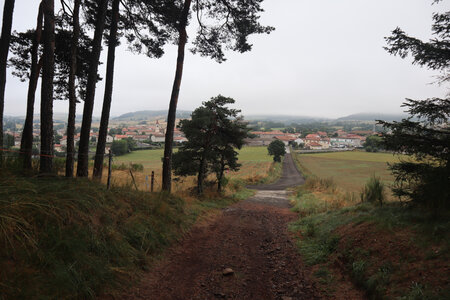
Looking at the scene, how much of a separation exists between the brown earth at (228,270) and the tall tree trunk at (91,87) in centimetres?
405

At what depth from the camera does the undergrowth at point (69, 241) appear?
2.42 meters

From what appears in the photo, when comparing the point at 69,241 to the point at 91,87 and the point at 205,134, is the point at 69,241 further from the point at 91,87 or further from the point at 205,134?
the point at 205,134

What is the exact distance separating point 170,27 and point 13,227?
344 inches

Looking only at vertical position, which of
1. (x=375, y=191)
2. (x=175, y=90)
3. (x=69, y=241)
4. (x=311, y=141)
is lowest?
(x=69, y=241)

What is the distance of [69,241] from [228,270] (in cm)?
265

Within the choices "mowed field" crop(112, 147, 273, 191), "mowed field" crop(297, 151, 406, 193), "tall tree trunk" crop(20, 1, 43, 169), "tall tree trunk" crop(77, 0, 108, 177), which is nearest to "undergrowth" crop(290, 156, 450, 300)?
"mowed field" crop(112, 147, 273, 191)

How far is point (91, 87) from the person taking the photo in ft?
22.9

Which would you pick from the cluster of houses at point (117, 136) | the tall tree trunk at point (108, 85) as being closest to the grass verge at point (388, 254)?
the tall tree trunk at point (108, 85)

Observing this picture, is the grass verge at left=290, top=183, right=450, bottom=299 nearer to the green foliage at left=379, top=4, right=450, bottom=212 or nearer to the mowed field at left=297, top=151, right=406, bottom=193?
the green foliage at left=379, top=4, right=450, bottom=212

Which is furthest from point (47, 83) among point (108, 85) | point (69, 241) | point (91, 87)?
point (69, 241)

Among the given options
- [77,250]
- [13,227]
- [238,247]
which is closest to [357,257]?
[238,247]

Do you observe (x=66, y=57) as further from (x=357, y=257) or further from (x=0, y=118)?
(x=357, y=257)

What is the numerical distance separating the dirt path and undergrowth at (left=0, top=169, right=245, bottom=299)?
1.40 ft

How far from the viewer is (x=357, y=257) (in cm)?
395
